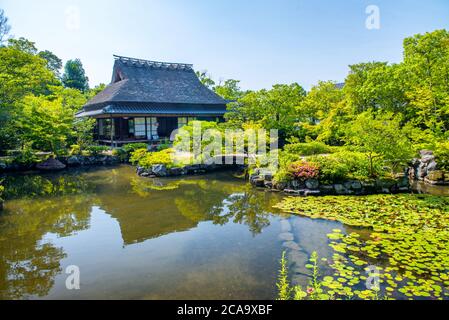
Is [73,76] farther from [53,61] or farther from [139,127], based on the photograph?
[139,127]

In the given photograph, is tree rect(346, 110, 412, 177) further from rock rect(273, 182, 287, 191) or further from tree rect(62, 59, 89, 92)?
tree rect(62, 59, 89, 92)

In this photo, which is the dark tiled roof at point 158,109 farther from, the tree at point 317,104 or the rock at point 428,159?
the rock at point 428,159

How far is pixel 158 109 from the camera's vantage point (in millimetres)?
21609

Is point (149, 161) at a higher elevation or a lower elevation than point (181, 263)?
higher

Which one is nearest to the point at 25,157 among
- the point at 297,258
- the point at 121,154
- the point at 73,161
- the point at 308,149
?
the point at 73,161

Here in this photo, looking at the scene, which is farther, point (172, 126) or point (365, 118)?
point (172, 126)

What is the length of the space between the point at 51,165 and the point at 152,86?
33.7ft

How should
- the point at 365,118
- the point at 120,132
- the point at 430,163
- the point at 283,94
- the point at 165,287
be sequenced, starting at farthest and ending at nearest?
the point at 120,132 → the point at 283,94 → the point at 430,163 → the point at 365,118 → the point at 165,287

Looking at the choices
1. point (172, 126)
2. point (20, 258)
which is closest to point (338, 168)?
point (20, 258)

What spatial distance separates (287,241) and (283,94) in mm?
11384

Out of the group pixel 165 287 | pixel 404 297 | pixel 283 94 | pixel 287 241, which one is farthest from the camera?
pixel 283 94

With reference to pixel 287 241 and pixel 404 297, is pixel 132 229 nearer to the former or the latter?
pixel 287 241

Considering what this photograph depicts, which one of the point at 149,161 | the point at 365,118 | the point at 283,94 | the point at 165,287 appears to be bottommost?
the point at 165,287
